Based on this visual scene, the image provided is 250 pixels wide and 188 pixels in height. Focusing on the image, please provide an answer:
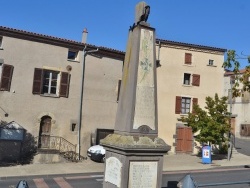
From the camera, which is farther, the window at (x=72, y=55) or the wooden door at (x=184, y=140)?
the wooden door at (x=184, y=140)

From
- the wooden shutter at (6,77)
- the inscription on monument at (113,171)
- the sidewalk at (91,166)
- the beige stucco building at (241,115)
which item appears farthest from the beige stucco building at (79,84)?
the inscription on monument at (113,171)

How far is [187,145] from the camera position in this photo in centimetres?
2384

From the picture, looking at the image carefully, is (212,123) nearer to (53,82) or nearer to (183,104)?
(183,104)

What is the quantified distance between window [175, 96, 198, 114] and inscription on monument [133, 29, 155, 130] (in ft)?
56.7

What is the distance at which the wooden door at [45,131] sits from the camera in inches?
757

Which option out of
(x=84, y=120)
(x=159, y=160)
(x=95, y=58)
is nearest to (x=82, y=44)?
A: (x=95, y=58)

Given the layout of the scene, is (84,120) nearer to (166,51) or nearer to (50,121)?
(50,121)

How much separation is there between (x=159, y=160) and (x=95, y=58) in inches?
608

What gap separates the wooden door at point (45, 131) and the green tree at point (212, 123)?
8539mm

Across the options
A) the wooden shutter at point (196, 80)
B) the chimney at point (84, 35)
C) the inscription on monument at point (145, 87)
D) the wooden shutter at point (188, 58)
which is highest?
the chimney at point (84, 35)

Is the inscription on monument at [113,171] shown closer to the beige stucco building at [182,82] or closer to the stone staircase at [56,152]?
the stone staircase at [56,152]

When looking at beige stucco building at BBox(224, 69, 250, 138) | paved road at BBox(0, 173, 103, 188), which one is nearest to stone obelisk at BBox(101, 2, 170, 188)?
paved road at BBox(0, 173, 103, 188)

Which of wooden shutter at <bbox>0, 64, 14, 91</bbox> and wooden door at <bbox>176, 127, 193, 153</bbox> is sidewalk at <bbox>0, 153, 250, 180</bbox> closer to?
wooden door at <bbox>176, 127, 193, 153</bbox>

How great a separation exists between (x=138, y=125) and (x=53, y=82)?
14.2 m
